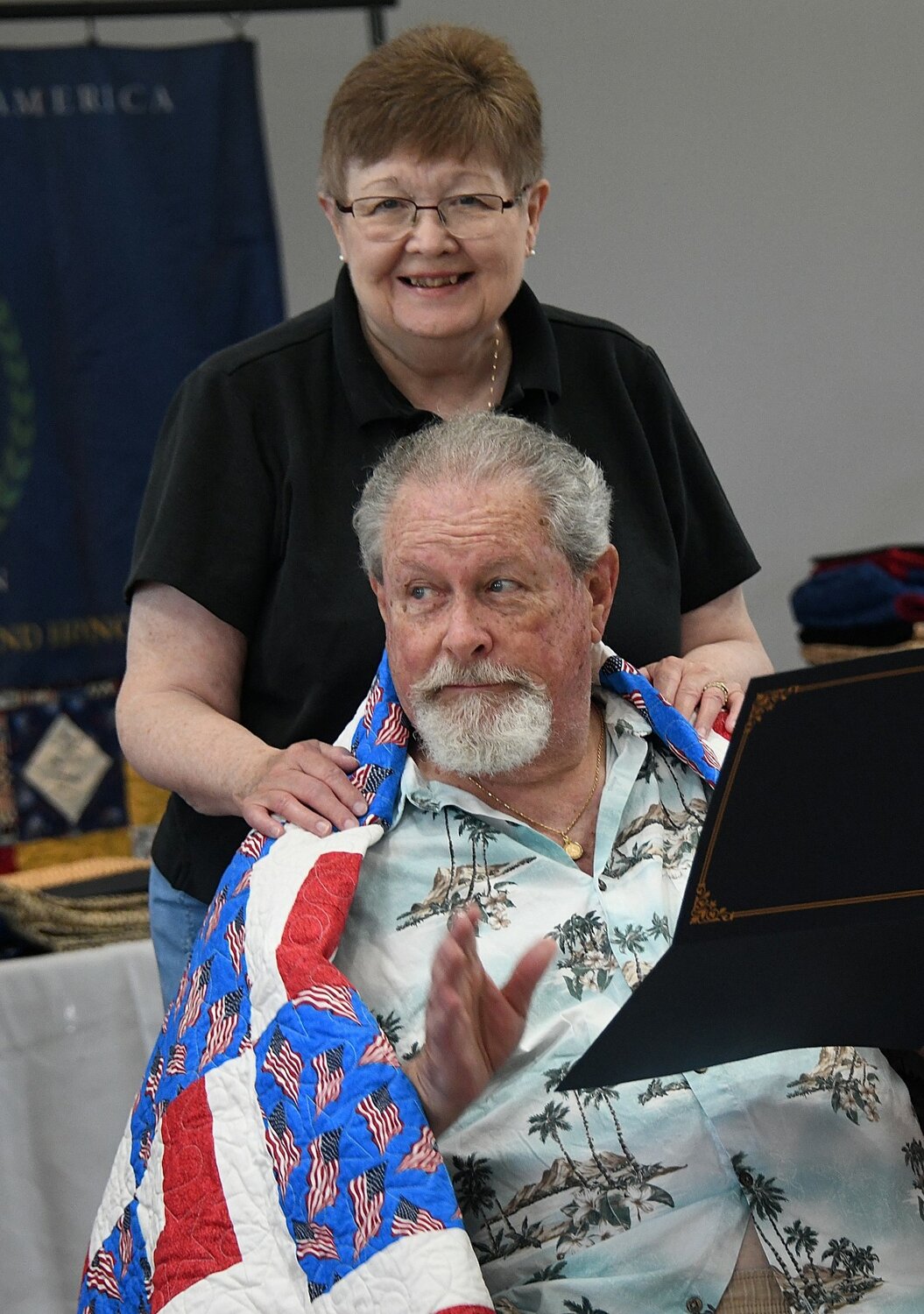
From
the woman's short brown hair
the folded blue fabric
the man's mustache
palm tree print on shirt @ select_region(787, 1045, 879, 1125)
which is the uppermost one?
the woman's short brown hair

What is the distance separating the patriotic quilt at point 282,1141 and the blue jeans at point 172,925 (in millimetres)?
321

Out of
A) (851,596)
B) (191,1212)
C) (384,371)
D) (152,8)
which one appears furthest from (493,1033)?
(152,8)

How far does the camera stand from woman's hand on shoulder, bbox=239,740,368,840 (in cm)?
162

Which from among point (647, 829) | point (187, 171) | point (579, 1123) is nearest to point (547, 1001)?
point (579, 1123)

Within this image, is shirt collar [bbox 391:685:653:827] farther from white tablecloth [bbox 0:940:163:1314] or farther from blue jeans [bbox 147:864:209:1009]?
white tablecloth [bbox 0:940:163:1314]

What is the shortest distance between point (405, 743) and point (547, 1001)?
1.07 ft

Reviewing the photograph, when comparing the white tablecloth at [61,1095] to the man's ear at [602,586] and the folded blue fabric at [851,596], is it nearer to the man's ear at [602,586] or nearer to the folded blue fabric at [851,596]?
the man's ear at [602,586]

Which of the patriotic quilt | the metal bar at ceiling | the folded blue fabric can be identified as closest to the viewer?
the patriotic quilt

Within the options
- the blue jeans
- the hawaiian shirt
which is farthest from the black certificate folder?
the blue jeans

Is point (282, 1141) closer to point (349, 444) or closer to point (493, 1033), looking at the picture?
point (493, 1033)

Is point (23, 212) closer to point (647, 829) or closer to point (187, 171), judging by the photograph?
point (187, 171)

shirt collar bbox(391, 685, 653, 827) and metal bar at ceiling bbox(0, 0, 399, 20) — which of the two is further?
metal bar at ceiling bbox(0, 0, 399, 20)

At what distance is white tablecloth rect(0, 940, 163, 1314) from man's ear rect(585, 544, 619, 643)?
3.57ft

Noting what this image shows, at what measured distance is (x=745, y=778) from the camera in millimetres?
1140
